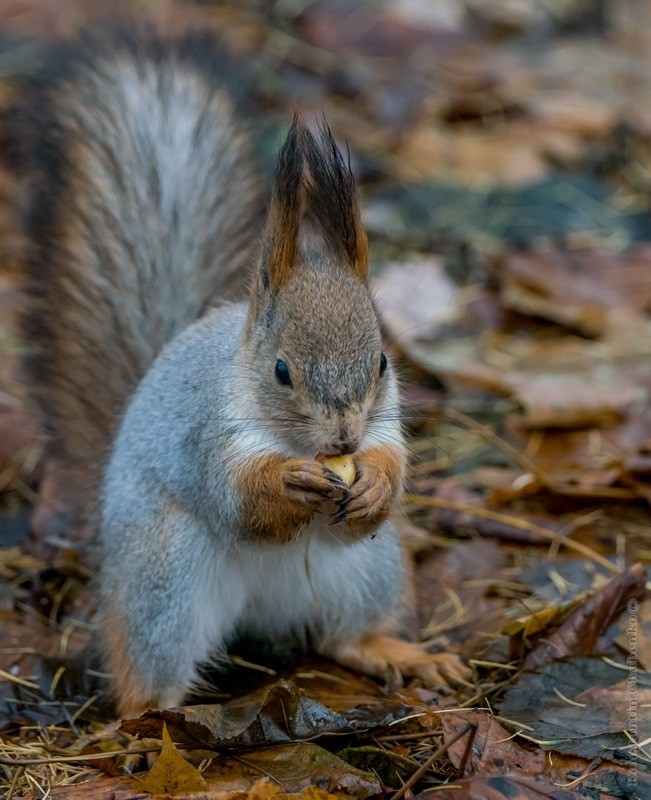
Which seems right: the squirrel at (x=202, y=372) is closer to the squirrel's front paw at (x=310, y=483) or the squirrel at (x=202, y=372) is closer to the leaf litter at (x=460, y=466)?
the squirrel's front paw at (x=310, y=483)

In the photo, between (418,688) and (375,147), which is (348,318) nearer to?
(418,688)

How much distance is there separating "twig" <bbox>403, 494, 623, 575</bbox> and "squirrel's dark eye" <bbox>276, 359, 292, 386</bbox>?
703 mm

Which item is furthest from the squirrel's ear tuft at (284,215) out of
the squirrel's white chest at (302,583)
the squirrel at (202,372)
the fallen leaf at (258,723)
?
the fallen leaf at (258,723)

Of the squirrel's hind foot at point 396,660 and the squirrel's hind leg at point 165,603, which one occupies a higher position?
the squirrel's hind leg at point 165,603

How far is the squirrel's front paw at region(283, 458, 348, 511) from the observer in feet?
5.95

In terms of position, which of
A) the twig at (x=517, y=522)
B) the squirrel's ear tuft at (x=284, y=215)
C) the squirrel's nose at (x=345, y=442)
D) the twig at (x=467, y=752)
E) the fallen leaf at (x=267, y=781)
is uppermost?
the squirrel's ear tuft at (x=284, y=215)

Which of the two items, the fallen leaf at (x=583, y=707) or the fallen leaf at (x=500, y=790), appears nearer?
the fallen leaf at (x=500, y=790)

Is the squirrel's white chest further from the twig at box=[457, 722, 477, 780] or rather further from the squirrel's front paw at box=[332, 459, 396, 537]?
the twig at box=[457, 722, 477, 780]

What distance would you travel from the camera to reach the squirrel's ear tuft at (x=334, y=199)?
6.17 ft

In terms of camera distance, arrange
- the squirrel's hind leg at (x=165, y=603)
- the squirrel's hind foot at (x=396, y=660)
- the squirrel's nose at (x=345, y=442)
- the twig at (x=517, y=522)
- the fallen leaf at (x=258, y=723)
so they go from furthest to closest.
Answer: the twig at (x=517, y=522)
the squirrel's hind foot at (x=396, y=660)
the squirrel's hind leg at (x=165, y=603)
the fallen leaf at (x=258, y=723)
the squirrel's nose at (x=345, y=442)

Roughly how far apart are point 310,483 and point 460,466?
3.69 ft

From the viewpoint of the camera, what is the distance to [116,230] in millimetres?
2561

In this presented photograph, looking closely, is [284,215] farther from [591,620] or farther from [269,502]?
[591,620]

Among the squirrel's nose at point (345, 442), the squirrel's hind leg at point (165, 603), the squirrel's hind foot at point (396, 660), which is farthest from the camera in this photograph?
the squirrel's hind foot at point (396, 660)
